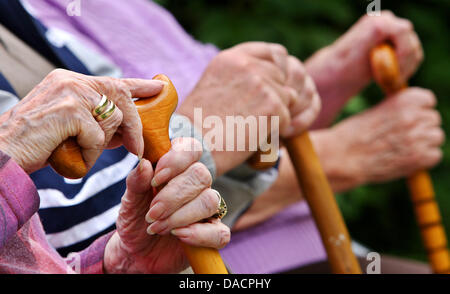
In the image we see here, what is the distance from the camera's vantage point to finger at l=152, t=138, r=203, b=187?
455 millimetres

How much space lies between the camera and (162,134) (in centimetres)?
47

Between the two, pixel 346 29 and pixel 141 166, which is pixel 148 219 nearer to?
pixel 141 166

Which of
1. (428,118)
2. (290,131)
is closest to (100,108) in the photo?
(290,131)

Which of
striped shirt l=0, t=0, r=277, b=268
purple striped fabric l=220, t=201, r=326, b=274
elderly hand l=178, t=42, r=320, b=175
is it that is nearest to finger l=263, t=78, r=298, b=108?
elderly hand l=178, t=42, r=320, b=175

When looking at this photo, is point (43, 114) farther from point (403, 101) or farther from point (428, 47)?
point (428, 47)

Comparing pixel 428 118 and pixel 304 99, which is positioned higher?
pixel 304 99

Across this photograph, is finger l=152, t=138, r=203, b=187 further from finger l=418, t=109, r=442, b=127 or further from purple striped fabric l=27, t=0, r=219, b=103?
finger l=418, t=109, r=442, b=127

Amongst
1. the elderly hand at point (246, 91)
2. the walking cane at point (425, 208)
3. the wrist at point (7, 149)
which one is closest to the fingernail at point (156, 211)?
the wrist at point (7, 149)

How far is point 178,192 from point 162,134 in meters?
0.05

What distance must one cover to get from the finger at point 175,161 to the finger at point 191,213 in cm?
3

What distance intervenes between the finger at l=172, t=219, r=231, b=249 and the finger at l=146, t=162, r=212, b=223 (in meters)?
0.02

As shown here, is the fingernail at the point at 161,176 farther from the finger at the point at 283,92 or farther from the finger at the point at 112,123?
the finger at the point at 283,92

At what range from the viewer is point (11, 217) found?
0.40m

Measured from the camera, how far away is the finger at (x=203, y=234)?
0.47 metres
